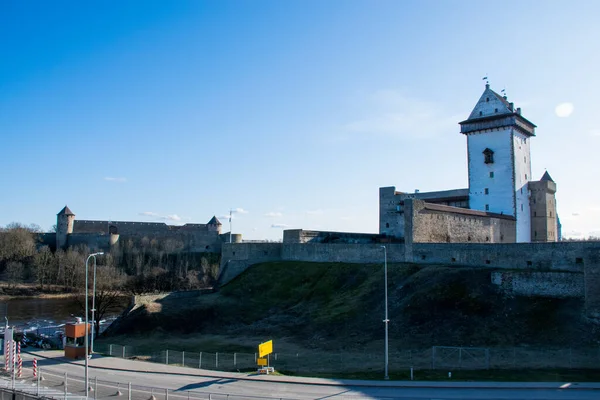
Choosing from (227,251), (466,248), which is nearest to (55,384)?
(466,248)

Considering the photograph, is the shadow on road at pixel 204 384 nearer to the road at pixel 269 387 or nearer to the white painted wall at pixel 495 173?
the road at pixel 269 387

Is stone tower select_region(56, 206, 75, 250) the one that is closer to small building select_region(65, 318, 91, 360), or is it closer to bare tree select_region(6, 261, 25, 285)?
bare tree select_region(6, 261, 25, 285)

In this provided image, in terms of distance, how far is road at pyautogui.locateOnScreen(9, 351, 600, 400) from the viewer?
73.2 ft

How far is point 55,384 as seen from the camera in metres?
25.5

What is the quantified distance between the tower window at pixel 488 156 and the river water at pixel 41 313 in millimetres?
48714

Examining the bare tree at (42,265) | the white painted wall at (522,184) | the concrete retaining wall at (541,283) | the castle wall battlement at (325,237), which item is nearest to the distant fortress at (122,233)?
the bare tree at (42,265)

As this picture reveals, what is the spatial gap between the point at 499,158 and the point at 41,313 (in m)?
62.9

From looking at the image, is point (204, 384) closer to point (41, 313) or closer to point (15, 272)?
point (41, 313)

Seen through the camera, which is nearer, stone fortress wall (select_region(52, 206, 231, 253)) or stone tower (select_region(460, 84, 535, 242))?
stone tower (select_region(460, 84, 535, 242))

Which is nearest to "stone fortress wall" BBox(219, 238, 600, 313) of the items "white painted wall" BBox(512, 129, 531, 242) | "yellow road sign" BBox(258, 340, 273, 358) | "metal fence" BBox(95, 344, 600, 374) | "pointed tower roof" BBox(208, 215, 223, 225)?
"metal fence" BBox(95, 344, 600, 374)

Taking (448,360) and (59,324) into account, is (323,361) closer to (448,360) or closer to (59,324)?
(448,360)

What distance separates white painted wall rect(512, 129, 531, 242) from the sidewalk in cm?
3818

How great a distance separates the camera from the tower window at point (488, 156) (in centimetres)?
5984

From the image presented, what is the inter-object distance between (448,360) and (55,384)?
21.8 m
